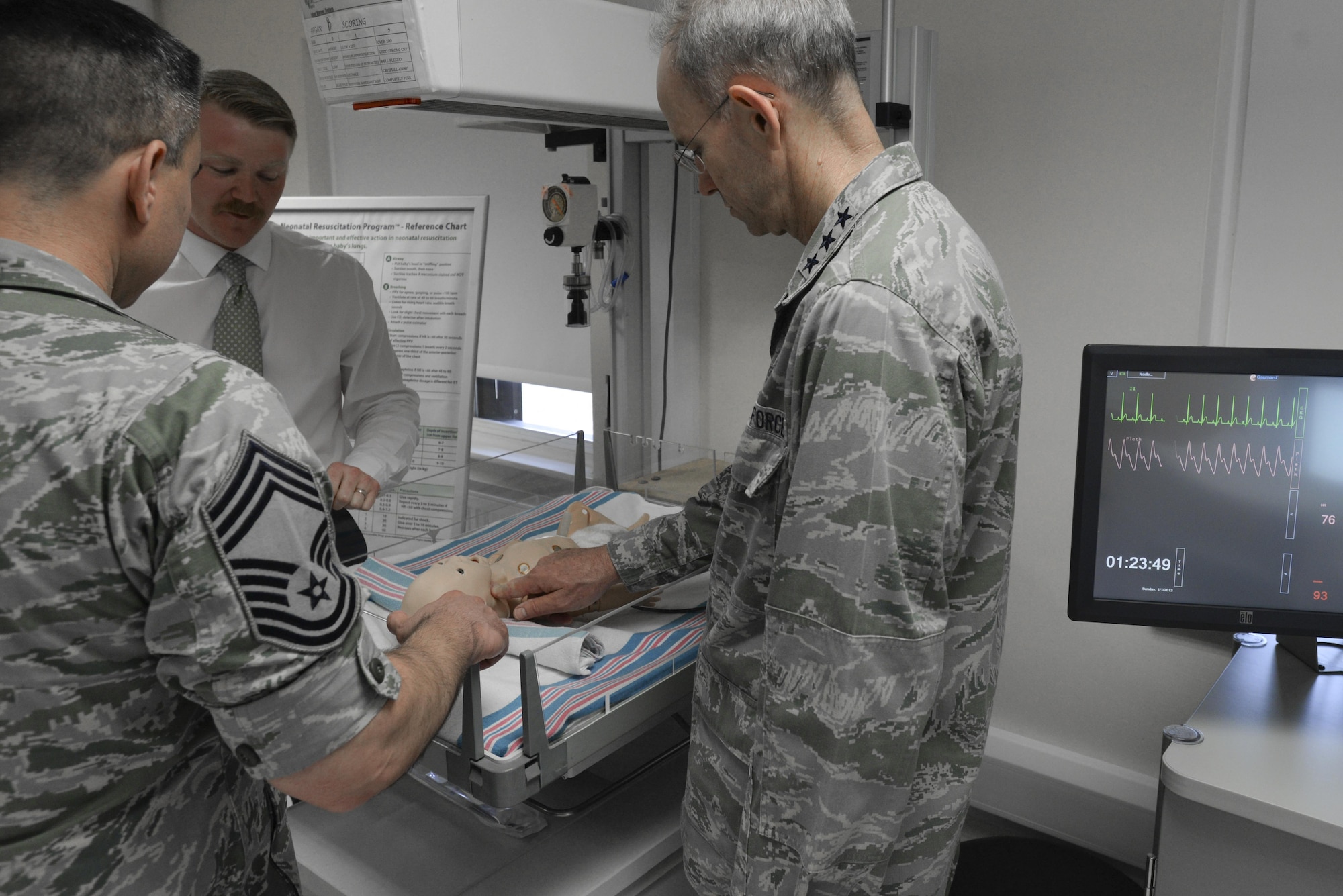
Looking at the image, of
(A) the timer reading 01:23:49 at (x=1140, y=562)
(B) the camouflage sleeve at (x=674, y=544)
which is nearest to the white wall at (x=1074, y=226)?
(A) the timer reading 01:23:49 at (x=1140, y=562)

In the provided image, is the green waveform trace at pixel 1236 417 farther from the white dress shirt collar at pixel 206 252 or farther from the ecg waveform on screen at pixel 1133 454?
the white dress shirt collar at pixel 206 252

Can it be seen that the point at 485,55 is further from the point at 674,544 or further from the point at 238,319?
the point at 238,319

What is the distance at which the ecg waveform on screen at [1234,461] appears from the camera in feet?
Result: 4.80

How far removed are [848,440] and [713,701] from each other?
0.45 metres

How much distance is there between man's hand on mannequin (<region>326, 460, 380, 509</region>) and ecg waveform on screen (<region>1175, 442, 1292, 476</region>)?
138cm

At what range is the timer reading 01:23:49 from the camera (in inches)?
59.9

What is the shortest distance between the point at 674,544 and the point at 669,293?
4.56ft

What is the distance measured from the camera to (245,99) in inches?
70.8

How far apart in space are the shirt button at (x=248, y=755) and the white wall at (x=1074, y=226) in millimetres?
1931

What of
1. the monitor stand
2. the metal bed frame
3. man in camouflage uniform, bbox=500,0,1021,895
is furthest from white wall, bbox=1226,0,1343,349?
the metal bed frame

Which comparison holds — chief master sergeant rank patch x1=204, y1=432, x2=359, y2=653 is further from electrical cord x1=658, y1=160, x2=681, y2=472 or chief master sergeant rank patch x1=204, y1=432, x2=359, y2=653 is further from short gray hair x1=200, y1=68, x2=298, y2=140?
electrical cord x1=658, y1=160, x2=681, y2=472

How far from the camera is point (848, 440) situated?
37.8 inches

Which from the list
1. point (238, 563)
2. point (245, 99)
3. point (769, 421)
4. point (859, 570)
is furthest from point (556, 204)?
point (238, 563)

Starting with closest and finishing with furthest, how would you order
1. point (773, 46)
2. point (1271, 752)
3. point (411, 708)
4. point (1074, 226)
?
1. point (411, 708)
2. point (773, 46)
3. point (1271, 752)
4. point (1074, 226)
